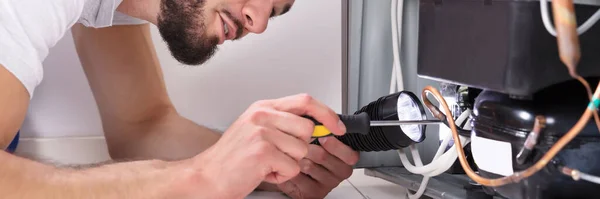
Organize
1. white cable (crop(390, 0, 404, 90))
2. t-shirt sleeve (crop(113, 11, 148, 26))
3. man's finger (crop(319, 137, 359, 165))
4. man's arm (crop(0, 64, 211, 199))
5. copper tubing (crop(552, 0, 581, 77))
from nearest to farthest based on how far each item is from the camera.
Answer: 1. copper tubing (crop(552, 0, 581, 77))
2. man's arm (crop(0, 64, 211, 199))
3. man's finger (crop(319, 137, 359, 165))
4. white cable (crop(390, 0, 404, 90))
5. t-shirt sleeve (crop(113, 11, 148, 26))

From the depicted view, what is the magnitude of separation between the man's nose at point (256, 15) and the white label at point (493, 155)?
55 cm

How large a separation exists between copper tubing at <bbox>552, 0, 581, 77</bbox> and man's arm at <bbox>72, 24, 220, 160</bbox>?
3.06ft

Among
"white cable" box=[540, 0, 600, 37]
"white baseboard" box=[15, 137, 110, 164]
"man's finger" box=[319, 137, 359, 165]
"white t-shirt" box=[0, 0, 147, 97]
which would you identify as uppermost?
"white cable" box=[540, 0, 600, 37]

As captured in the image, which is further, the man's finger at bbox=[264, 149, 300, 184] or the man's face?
the man's face

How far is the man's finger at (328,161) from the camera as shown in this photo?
1.02 meters

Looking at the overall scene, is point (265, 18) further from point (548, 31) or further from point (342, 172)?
point (548, 31)

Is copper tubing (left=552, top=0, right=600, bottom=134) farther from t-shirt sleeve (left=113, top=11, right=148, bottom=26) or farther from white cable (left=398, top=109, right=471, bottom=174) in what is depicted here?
t-shirt sleeve (left=113, top=11, right=148, bottom=26)

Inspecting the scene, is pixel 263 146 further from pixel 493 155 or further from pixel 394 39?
pixel 394 39

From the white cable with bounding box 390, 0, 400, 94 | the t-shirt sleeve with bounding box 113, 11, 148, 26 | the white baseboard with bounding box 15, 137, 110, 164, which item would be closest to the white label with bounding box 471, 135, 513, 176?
the white cable with bounding box 390, 0, 400, 94

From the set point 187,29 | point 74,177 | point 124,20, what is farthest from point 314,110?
point 124,20

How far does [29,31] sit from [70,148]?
0.73 meters

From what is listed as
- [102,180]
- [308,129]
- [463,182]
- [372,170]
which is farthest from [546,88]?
[372,170]

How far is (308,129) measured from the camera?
79cm

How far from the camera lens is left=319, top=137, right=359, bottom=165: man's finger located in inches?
39.3
